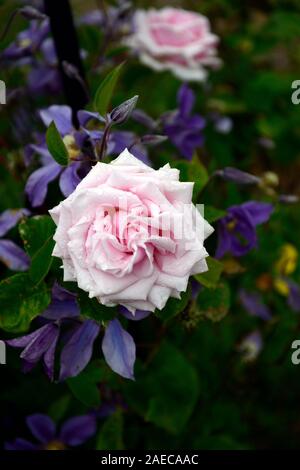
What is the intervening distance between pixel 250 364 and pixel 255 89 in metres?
0.66

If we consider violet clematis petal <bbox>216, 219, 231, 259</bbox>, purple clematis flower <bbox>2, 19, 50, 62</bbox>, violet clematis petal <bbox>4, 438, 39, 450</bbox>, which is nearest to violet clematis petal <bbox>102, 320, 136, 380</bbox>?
violet clematis petal <bbox>216, 219, 231, 259</bbox>

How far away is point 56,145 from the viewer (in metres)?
0.68

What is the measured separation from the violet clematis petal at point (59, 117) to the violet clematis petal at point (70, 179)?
0.09m

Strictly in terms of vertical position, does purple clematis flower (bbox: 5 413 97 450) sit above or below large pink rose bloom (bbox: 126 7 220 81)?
below

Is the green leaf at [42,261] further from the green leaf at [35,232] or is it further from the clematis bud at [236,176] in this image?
the clematis bud at [236,176]

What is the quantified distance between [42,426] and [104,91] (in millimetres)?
543

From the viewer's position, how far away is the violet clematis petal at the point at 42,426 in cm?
97

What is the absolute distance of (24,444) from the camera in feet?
3.18

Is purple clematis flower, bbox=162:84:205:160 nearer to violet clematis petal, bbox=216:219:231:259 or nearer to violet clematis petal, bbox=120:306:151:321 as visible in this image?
violet clematis petal, bbox=216:219:231:259

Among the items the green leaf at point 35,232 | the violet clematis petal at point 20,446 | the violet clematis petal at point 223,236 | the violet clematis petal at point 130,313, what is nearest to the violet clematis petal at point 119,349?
the violet clematis petal at point 130,313

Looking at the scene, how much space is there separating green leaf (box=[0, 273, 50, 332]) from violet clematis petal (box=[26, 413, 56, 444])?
0.30 metres

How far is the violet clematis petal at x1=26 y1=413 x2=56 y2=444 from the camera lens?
0.97 metres


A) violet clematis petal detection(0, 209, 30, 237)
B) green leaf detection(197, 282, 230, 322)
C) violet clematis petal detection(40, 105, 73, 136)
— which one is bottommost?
green leaf detection(197, 282, 230, 322)

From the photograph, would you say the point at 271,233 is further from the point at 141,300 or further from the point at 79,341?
the point at 141,300
